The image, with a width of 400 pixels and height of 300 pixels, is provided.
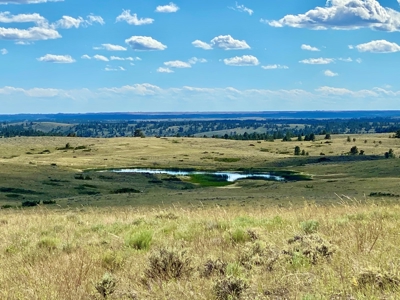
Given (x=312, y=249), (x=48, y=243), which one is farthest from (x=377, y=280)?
(x=48, y=243)

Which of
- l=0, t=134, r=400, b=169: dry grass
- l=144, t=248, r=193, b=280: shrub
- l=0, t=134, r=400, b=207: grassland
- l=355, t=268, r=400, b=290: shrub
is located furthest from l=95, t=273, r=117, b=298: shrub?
l=0, t=134, r=400, b=169: dry grass

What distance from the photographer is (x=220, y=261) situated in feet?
21.4

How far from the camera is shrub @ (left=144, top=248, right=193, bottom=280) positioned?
6296 mm

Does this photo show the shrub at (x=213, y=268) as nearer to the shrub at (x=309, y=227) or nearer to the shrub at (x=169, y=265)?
the shrub at (x=169, y=265)

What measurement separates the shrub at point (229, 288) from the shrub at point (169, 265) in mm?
1124

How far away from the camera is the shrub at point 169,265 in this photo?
20.7 feet

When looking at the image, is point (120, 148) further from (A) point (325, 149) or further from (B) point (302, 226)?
(B) point (302, 226)

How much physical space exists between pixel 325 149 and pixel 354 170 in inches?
2296

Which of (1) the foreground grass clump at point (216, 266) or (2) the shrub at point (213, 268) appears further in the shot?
(2) the shrub at point (213, 268)

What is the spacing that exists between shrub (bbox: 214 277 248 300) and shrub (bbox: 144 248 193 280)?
112 centimetres

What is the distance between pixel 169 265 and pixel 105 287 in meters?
1.06

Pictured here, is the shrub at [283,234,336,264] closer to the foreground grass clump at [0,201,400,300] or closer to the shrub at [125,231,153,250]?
the foreground grass clump at [0,201,400,300]

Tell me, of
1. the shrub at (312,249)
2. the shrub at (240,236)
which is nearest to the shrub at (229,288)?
the shrub at (312,249)

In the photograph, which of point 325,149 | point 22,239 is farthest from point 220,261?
point 325,149
